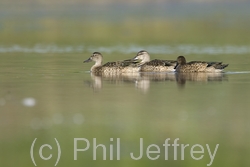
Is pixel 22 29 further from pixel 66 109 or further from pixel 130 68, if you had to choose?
pixel 66 109

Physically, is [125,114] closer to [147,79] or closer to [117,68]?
[147,79]

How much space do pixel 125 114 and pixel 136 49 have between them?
15788 mm

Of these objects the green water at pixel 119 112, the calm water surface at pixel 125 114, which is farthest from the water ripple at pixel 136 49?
the calm water surface at pixel 125 114

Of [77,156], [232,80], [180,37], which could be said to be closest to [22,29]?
[180,37]

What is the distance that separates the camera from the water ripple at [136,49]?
2578cm

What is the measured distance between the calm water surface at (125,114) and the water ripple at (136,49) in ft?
26.3

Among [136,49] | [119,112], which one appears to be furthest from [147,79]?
[136,49]

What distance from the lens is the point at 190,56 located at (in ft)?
78.7

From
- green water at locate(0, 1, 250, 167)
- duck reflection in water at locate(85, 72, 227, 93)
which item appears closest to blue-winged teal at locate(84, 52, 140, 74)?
duck reflection in water at locate(85, 72, 227, 93)

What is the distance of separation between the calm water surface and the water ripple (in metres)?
8.02

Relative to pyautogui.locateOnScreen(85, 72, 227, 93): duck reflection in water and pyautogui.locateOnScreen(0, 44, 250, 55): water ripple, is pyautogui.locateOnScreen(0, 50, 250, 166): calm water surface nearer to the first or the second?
pyautogui.locateOnScreen(85, 72, 227, 93): duck reflection in water

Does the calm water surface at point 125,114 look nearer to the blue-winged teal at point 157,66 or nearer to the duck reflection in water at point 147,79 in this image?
the duck reflection in water at point 147,79

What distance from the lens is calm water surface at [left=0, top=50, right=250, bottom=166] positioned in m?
9.77

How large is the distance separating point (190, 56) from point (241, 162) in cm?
1482
